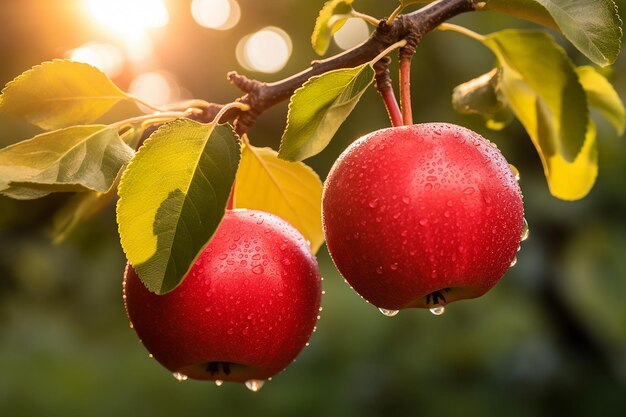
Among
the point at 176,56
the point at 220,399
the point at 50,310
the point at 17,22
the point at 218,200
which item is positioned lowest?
the point at 220,399

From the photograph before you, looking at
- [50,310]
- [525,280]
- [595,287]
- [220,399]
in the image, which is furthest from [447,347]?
[50,310]

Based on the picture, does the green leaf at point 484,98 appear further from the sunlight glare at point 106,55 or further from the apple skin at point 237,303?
the sunlight glare at point 106,55

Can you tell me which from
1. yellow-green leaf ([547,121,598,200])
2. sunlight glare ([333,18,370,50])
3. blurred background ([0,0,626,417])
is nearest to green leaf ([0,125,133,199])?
yellow-green leaf ([547,121,598,200])

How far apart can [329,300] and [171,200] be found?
2419 mm

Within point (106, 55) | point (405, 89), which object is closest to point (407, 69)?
point (405, 89)

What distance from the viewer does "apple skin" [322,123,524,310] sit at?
0.77 metres

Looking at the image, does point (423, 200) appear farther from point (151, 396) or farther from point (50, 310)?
point (151, 396)

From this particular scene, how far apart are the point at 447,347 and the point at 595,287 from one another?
0.66 m

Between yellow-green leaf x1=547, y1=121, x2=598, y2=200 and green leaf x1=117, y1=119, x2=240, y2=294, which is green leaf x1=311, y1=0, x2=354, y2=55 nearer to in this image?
green leaf x1=117, y1=119, x2=240, y2=294

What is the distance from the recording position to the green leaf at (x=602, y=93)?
3.68ft

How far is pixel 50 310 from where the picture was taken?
127 inches

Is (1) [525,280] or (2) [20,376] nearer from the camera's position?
(1) [525,280]

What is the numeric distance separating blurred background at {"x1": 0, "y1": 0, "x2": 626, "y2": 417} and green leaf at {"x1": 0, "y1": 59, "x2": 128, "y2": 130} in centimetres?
87

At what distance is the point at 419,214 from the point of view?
77cm
